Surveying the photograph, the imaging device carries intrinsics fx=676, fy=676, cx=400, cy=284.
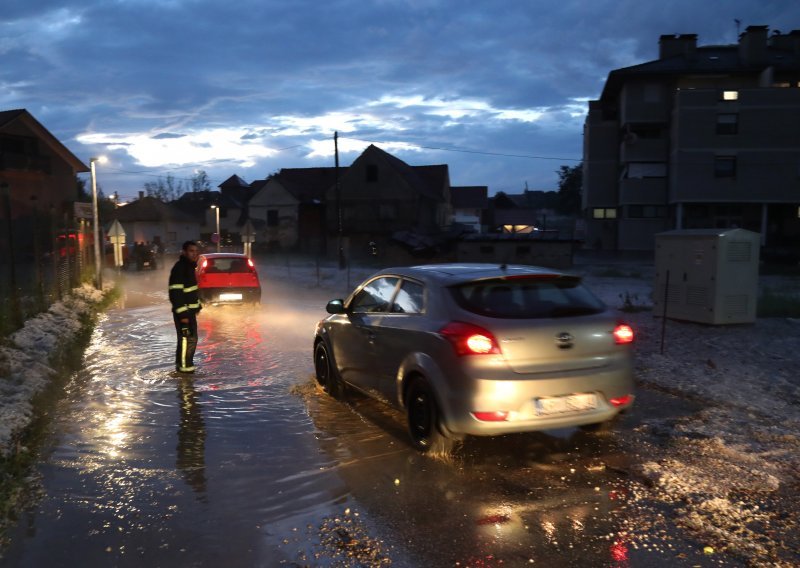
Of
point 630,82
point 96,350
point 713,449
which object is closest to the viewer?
point 713,449

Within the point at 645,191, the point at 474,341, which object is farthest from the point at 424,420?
the point at 645,191

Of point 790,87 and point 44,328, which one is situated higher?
point 790,87

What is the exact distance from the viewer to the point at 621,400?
560 centimetres

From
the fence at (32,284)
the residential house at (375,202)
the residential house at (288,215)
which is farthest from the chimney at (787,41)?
the fence at (32,284)

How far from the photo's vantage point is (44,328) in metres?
11.7

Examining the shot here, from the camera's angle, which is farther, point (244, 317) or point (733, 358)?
point (244, 317)

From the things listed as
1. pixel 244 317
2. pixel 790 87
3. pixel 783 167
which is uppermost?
pixel 790 87

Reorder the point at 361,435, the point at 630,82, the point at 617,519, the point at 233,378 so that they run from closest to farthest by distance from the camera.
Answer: the point at 617,519, the point at 361,435, the point at 233,378, the point at 630,82

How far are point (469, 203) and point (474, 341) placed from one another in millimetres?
80233

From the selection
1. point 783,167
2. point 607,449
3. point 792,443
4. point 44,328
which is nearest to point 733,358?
point 792,443

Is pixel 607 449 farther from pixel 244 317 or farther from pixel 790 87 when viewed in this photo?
pixel 790 87

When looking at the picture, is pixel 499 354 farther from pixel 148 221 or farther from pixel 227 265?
pixel 148 221

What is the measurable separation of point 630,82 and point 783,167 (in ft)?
34.8

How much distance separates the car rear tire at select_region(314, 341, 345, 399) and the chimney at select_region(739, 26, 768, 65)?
4421 cm
